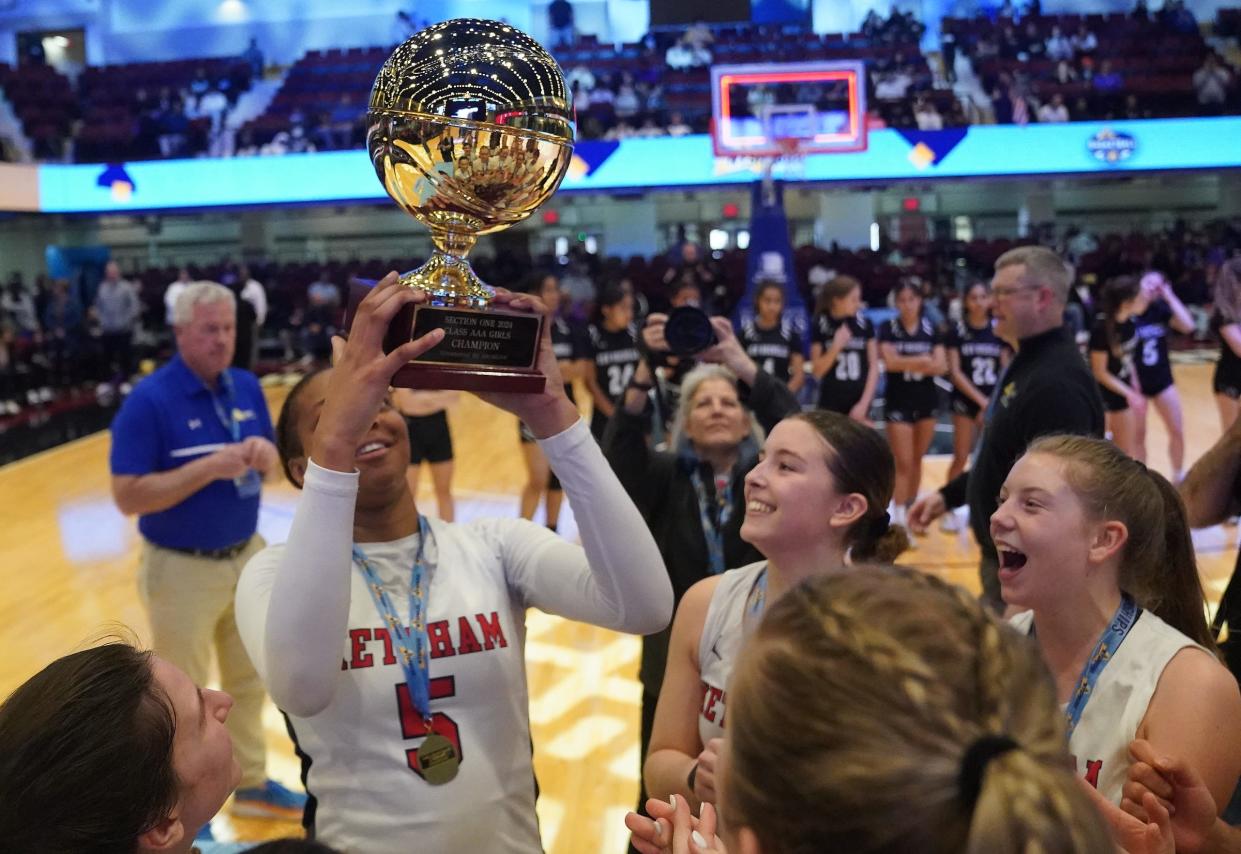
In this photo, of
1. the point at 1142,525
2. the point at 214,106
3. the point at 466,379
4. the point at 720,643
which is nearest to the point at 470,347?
the point at 466,379

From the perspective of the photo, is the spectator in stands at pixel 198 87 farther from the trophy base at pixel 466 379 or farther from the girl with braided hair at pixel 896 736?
the girl with braided hair at pixel 896 736

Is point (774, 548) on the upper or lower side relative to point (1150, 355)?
upper

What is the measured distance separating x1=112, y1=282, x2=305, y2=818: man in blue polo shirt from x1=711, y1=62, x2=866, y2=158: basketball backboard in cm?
799

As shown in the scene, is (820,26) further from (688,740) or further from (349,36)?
(688,740)

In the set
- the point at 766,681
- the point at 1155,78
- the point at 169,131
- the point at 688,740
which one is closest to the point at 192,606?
the point at 688,740

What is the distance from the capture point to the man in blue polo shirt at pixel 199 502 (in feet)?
10.8

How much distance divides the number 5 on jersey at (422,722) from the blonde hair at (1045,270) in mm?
2429

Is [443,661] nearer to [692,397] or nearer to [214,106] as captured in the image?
[692,397]

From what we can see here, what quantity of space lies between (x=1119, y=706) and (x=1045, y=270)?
2.12 metres

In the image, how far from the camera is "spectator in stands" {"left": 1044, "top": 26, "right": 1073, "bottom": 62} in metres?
20.1

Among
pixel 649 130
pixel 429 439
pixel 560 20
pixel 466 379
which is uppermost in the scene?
pixel 560 20

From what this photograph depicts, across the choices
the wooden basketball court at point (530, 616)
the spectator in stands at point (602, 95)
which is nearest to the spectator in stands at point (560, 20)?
the spectator in stands at point (602, 95)

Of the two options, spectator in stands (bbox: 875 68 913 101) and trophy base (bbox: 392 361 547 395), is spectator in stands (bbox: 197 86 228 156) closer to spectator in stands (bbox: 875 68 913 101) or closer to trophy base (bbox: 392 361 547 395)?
spectator in stands (bbox: 875 68 913 101)

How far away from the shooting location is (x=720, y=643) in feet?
6.23
